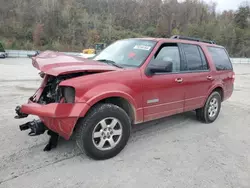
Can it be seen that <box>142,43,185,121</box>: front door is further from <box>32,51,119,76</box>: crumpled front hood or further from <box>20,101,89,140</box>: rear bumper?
<box>20,101,89,140</box>: rear bumper

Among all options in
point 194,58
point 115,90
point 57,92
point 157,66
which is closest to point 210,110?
point 194,58

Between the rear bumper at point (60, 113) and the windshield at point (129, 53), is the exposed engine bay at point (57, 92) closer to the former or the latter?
the rear bumper at point (60, 113)

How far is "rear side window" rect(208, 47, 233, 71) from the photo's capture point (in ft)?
15.8

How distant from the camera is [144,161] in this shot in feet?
9.97

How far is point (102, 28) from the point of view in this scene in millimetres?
55938

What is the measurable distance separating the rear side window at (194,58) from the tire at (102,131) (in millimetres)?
1859

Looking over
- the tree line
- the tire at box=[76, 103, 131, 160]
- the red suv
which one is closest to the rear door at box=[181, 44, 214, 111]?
the red suv

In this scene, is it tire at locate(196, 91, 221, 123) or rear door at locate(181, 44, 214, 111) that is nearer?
rear door at locate(181, 44, 214, 111)

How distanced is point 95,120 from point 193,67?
8.11 ft

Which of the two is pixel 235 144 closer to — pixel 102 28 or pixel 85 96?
pixel 85 96

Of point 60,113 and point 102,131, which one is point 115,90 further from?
point 60,113

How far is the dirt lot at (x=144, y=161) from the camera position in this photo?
2.56 m

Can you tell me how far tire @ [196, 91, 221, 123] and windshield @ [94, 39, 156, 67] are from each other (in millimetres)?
2100

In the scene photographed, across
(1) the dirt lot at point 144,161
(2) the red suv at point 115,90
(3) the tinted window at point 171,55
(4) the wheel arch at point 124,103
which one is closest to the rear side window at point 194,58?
(2) the red suv at point 115,90
